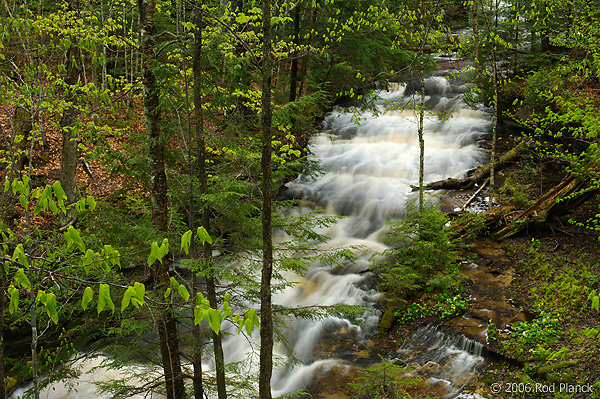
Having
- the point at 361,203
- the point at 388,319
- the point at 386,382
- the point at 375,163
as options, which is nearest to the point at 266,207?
the point at 386,382

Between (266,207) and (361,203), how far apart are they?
10168mm

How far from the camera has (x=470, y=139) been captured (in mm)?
16156

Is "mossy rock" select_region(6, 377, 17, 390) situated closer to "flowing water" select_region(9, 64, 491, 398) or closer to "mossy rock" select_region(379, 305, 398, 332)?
"flowing water" select_region(9, 64, 491, 398)

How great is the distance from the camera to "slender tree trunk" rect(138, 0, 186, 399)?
5.20m

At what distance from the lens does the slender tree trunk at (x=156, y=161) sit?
17.0ft

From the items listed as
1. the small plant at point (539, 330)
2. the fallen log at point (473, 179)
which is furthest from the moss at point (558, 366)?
the fallen log at point (473, 179)

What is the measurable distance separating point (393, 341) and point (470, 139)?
10709 millimetres

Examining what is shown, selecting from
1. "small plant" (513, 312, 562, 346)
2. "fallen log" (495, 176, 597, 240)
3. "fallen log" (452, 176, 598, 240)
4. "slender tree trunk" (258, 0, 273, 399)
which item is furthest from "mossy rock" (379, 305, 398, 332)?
"slender tree trunk" (258, 0, 273, 399)

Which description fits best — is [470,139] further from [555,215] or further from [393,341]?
[393,341]

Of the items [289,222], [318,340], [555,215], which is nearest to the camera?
[289,222]

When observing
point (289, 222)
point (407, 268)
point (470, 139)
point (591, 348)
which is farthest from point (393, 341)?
point (470, 139)

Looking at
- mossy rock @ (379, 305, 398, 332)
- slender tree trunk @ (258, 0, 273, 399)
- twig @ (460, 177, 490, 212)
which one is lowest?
mossy rock @ (379, 305, 398, 332)

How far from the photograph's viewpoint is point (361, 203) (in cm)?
1400

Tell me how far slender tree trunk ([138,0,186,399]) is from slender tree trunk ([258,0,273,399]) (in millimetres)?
1629
